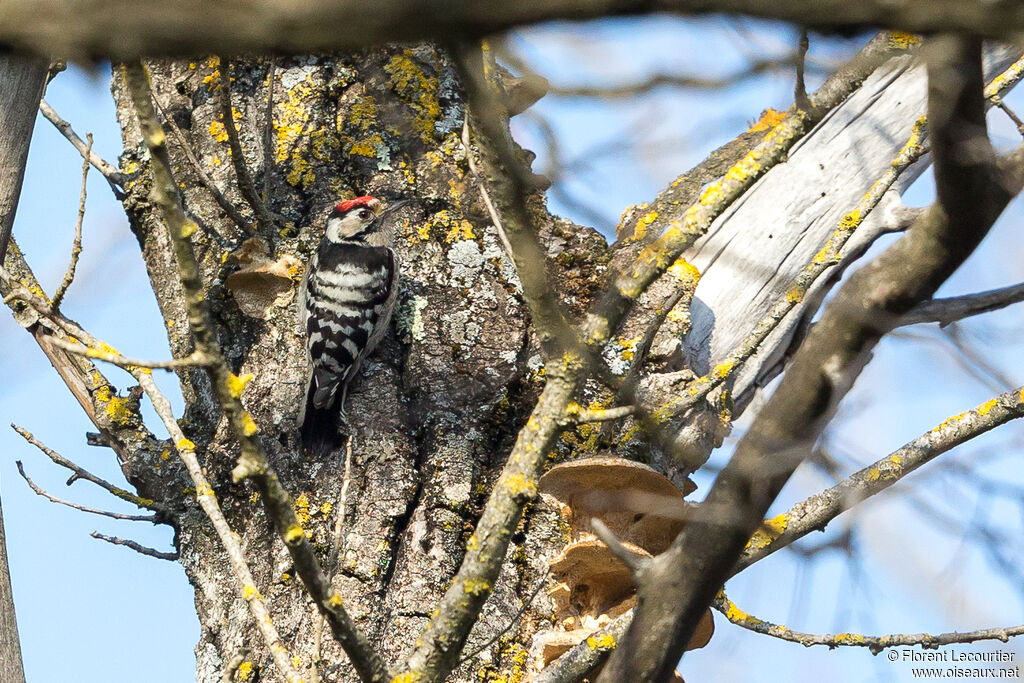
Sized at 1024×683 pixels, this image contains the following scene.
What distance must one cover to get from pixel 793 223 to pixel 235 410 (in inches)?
88.8

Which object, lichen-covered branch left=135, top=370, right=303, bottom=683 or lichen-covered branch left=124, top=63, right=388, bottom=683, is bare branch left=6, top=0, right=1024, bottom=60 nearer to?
lichen-covered branch left=124, top=63, right=388, bottom=683

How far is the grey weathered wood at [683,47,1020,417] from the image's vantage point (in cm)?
318

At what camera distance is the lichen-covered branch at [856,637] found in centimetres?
215

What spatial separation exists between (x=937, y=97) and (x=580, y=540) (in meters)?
1.40

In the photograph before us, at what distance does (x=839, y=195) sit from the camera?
3256mm

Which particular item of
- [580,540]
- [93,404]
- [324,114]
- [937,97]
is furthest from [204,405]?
[937,97]

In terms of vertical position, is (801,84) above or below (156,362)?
above

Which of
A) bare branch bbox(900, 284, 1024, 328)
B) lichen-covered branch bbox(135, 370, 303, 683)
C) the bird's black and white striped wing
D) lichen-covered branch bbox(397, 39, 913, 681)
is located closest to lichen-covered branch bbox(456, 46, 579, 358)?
lichen-covered branch bbox(397, 39, 913, 681)

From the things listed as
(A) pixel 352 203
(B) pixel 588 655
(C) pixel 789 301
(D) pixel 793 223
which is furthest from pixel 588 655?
(A) pixel 352 203

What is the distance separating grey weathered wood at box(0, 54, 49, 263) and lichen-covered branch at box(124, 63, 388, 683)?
2.17ft

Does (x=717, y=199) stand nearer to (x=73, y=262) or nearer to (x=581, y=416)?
(x=581, y=416)

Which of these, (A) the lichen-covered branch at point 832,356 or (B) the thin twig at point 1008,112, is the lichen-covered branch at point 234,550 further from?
(B) the thin twig at point 1008,112

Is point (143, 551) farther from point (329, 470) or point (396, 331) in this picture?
point (396, 331)

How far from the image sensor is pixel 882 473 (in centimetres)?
215
